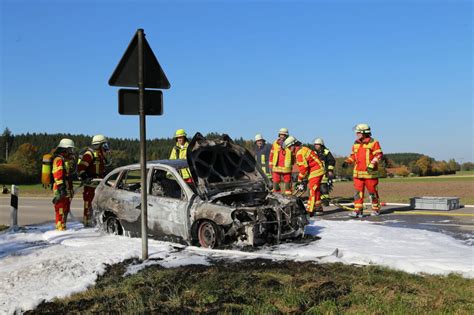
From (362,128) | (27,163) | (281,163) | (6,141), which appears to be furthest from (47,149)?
(362,128)

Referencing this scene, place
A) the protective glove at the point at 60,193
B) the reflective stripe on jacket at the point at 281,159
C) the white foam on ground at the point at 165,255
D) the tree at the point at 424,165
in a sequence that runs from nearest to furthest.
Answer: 1. the white foam on ground at the point at 165,255
2. the protective glove at the point at 60,193
3. the reflective stripe on jacket at the point at 281,159
4. the tree at the point at 424,165

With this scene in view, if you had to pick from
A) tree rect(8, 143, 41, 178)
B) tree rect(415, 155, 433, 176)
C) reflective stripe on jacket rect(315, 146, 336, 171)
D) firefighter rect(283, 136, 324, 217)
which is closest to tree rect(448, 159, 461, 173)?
tree rect(415, 155, 433, 176)

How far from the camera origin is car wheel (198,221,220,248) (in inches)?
279

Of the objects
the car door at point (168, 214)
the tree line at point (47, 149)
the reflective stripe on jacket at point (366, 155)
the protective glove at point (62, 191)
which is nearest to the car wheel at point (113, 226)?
the car door at point (168, 214)

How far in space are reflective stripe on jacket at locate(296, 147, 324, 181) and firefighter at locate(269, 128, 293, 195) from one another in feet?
3.51

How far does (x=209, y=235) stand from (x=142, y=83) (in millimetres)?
2626

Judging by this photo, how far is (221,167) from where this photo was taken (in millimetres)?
8477

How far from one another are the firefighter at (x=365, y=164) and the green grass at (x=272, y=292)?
642 centimetres

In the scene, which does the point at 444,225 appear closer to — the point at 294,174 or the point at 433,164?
the point at 294,174

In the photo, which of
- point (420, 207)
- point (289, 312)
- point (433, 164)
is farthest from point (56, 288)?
point (433, 164)

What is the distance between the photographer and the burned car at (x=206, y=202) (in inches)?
282

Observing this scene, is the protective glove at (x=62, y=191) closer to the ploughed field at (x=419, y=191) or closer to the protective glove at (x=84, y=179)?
the protective glove at (x=84, y=179)

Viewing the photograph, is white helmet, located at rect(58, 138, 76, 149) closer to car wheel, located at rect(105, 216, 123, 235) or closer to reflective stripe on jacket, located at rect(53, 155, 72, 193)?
reflective stripe on jacket, located at rect(53, 155, 72, 193)

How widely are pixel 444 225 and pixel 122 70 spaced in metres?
7.56
